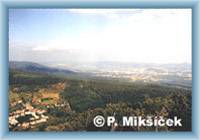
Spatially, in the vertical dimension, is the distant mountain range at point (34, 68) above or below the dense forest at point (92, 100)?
above

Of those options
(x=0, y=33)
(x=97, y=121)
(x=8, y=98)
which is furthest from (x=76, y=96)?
(x=0, y=33)

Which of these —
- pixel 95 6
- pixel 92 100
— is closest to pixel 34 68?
pixel 92 100

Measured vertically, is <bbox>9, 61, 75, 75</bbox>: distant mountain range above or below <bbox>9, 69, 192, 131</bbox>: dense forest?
above

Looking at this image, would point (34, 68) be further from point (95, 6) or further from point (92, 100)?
point (95, 6)

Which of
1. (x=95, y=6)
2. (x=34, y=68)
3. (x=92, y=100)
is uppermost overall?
(x=95, y=6)

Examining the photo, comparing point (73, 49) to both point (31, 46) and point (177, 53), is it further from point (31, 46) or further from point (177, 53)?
point (177, 53)
